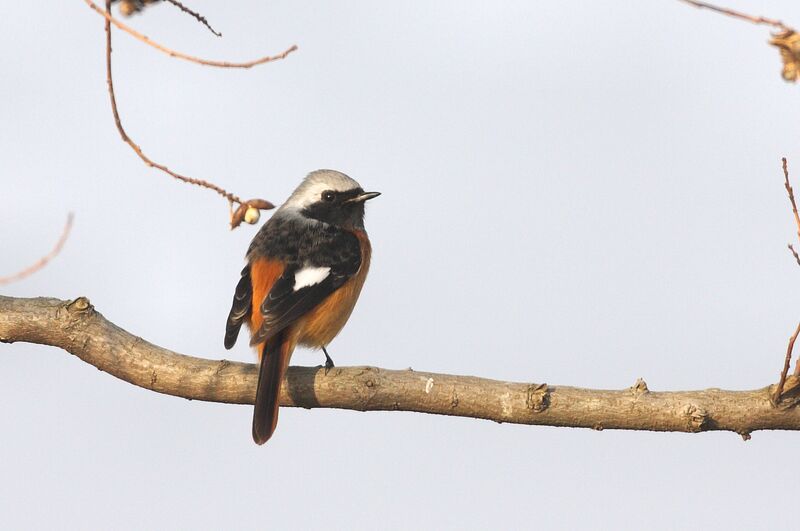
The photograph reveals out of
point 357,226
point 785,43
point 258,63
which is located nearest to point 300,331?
point 357,226

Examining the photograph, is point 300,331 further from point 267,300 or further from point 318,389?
point 318,389

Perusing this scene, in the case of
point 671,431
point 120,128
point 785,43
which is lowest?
point 671,431

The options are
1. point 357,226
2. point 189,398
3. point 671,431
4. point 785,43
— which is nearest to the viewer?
point 785,43

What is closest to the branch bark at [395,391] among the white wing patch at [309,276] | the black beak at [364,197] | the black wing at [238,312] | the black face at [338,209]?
the black wing at [238,312]

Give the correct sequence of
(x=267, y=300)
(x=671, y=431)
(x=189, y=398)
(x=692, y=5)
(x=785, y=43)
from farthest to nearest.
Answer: (x=267, y=300), (x=189, y=398), (x=671, y=431), (x=785, y=43), (x=692, y=5)

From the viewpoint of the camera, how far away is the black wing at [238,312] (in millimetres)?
6949

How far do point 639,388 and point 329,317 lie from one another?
93.1 inches

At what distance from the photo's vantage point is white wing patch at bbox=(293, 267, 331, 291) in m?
7.12

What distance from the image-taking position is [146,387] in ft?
20.1

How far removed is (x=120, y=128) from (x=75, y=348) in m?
2.13

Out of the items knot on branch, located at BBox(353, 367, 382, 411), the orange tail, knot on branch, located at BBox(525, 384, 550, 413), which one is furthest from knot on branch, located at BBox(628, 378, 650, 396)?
the orange tail

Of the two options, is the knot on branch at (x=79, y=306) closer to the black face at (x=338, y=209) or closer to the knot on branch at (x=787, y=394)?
the black face at (x=338, y=209)

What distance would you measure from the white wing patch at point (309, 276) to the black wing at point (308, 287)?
15 mm

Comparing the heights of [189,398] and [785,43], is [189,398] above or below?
below
